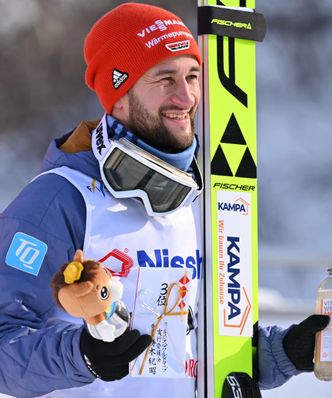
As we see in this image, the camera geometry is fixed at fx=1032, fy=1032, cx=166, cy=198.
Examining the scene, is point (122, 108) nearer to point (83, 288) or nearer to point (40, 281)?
point (40, 281)

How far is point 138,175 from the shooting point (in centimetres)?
256

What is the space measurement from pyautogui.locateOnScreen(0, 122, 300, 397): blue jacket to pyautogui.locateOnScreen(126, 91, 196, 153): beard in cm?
14

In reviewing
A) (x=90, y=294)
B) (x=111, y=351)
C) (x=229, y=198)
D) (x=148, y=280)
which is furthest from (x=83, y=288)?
(x=229, y=198)

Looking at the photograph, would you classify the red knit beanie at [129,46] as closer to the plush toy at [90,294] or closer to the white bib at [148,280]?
the white bib at [148,280]

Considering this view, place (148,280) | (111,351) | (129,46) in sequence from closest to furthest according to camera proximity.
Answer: (111,351)
(148,280)
(129,46)

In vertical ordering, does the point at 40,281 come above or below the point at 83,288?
below

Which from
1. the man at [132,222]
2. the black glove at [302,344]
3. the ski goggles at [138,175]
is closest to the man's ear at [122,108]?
the man at [132,222]

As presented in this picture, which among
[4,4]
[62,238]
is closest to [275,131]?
[4,4]

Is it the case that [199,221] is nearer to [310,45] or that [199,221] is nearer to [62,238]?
[62,238]

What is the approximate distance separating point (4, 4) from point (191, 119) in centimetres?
607

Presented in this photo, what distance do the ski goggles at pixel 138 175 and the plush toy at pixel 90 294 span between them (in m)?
0.56

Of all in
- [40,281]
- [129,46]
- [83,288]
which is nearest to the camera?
[83,288]

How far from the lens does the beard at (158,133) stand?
262 cm

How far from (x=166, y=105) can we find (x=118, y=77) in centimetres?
17
